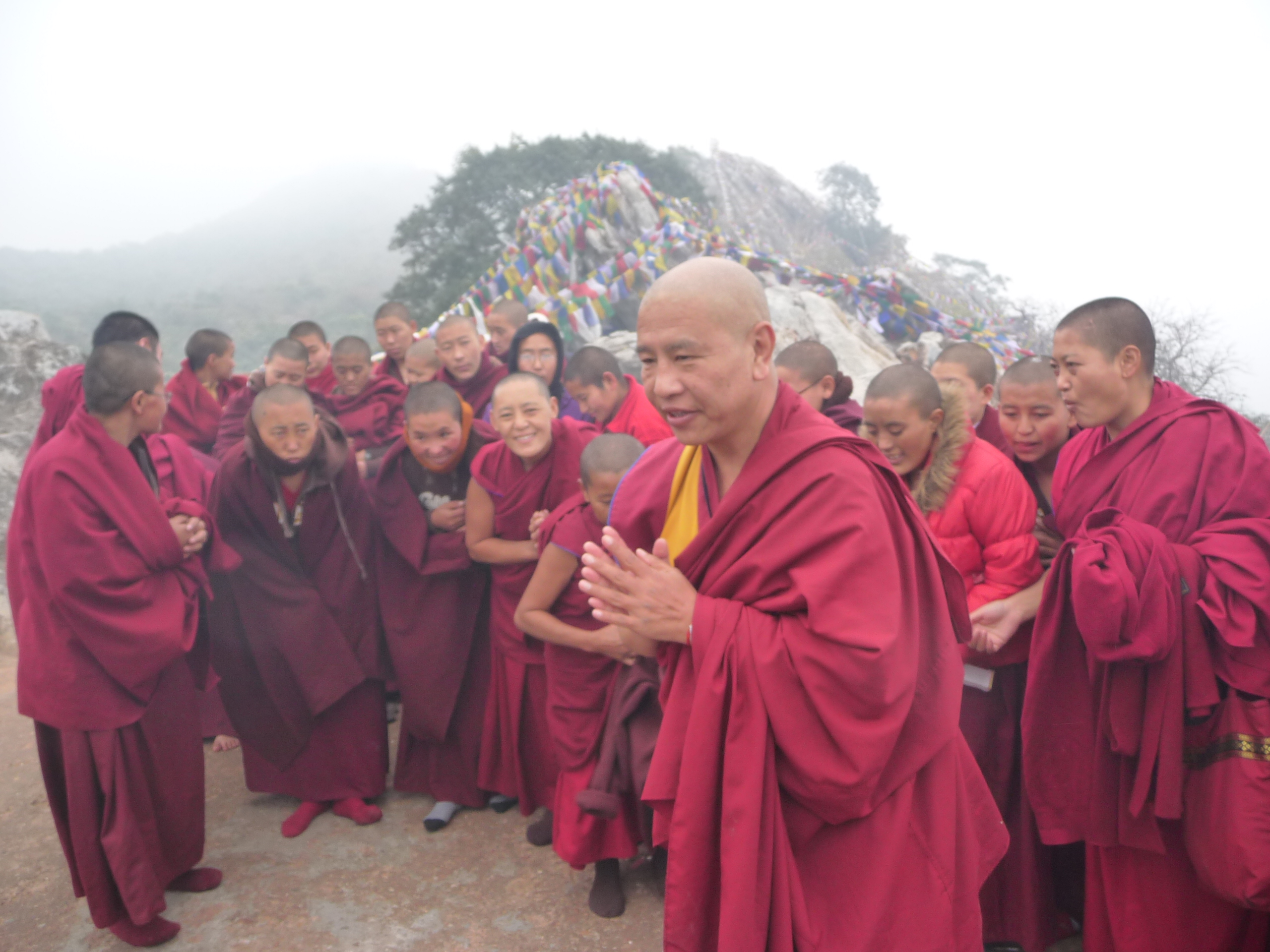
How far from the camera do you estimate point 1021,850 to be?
2.82 m

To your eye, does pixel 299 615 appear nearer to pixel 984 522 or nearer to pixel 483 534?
pixel 483 534

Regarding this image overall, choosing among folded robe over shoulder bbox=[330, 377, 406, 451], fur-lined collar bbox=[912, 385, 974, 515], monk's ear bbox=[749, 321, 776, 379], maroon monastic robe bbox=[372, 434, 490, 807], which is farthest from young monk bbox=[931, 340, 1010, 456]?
folded robe over shoulder bbox=[330, 377, 406, 451]

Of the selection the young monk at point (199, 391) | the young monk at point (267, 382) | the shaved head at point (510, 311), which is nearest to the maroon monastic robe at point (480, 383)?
the shaved head at point (510, 311)

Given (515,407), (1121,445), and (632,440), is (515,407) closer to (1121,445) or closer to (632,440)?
(632,440)

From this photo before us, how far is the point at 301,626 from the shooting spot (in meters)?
3.88

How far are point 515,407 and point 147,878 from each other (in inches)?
86.1

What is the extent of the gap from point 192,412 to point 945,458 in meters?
4.82

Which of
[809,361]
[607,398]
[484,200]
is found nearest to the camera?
[809,361]

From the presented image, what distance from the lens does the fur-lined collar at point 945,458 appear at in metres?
Result: 2.79

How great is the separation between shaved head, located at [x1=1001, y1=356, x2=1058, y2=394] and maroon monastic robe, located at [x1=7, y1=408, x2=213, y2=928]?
315 cm

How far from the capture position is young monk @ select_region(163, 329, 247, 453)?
562cm

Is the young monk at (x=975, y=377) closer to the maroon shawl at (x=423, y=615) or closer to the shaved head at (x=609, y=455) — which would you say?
the shaved head at (x=609, y=455)

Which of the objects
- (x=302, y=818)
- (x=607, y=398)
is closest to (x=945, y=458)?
(x=607, y=398)

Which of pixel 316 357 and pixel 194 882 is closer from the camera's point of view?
pixel 194 882
